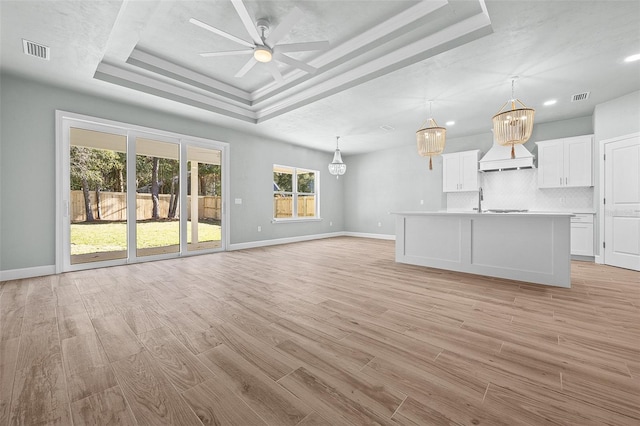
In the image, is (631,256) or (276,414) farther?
(631,256)

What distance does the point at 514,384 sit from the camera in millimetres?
1427

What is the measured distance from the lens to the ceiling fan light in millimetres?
2877

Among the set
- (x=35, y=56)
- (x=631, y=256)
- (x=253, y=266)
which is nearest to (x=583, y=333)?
(x=631, y=256)

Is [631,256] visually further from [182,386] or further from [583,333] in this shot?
[182,386]

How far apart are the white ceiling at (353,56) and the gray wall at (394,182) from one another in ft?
4.95

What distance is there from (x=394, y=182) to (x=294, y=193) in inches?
124

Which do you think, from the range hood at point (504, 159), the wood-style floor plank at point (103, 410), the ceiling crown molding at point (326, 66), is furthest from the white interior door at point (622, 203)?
the wood-style floor plank at point (103, 410)

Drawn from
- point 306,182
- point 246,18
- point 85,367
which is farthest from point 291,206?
point 85,367

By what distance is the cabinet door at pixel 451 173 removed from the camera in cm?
645

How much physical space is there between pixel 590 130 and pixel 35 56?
9.10 m

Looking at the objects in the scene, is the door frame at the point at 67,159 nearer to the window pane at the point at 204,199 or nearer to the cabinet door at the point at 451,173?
the window pane at the point at 204,199

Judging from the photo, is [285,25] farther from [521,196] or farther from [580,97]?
[521,196]

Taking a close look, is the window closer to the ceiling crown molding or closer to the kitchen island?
the ceiling crown molding

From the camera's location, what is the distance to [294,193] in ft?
25.7
